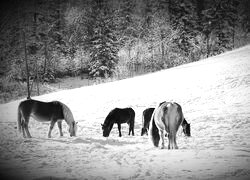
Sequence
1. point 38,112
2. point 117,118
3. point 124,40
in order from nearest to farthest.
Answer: point 38,112
point 117,118
point 124,40

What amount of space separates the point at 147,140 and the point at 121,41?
35.7m

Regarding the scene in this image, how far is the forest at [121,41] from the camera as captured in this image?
3266 centimetres

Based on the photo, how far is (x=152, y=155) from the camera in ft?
17.5

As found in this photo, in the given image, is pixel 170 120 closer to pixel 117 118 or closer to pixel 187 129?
pixel 187 129

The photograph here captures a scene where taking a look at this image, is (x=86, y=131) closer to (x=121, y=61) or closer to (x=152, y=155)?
(x=152, y=155)

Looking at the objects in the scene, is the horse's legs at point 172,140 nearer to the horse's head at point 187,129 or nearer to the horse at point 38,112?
the horse's head at point 187,129

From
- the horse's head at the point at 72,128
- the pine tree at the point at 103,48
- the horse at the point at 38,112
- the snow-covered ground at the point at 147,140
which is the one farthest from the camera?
the pine tree at the point at 103,48

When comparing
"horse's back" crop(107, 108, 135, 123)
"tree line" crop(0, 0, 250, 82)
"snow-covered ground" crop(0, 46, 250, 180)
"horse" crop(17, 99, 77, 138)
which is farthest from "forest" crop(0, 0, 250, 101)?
"horse" crop(17, 99, 77, 138)

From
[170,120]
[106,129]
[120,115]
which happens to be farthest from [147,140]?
[170,120]

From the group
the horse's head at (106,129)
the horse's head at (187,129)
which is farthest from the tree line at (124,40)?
the horse's head at (187,129)

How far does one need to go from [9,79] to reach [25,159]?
32.2 metres

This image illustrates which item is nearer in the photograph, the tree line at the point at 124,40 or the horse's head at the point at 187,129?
the horse's head at the point at 187,129

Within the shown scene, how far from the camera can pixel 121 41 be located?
138 feet

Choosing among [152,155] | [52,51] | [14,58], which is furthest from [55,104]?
[52,51]
